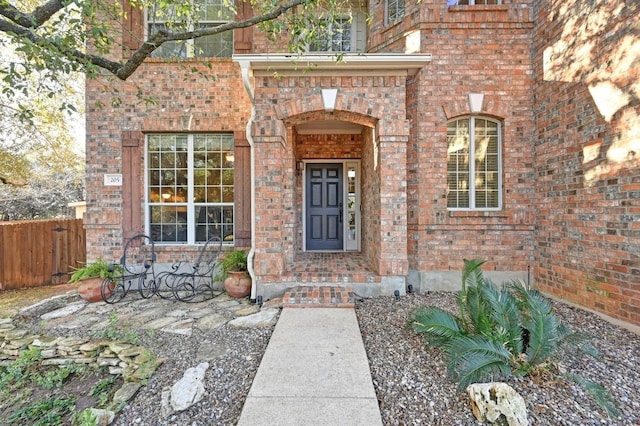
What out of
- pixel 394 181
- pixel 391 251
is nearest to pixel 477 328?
pixel 391 251

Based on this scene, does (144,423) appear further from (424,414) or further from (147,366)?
(424,414)

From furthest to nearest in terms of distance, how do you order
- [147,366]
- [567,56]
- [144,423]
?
[567,56] → [147,366] → [144,423]

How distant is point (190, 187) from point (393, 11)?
4.83 meters

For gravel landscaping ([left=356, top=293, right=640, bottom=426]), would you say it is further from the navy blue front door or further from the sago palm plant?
the navy blue front door

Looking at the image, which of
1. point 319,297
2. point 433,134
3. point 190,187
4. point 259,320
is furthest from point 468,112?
point 190,187

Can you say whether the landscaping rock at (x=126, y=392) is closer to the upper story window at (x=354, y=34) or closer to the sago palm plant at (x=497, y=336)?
the sago palm plant at (x=497, y=336)

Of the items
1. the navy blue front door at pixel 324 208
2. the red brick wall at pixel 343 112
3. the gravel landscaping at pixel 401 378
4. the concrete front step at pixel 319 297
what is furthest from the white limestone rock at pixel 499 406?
the navy blue front door at pixel 324 208

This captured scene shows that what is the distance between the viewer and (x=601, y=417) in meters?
1.80

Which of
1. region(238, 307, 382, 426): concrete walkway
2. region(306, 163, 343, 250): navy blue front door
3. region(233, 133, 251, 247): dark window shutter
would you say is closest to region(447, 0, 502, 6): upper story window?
region(306, 163, 343, 250): navy blue front door

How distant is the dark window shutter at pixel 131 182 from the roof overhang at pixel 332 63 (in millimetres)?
2494

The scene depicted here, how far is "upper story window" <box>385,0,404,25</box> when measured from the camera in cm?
482

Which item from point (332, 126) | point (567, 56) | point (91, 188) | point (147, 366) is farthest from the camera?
point (332, 126)

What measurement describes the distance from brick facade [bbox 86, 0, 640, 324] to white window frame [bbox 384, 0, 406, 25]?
12 cm

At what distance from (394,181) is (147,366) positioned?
3633 millimetres
